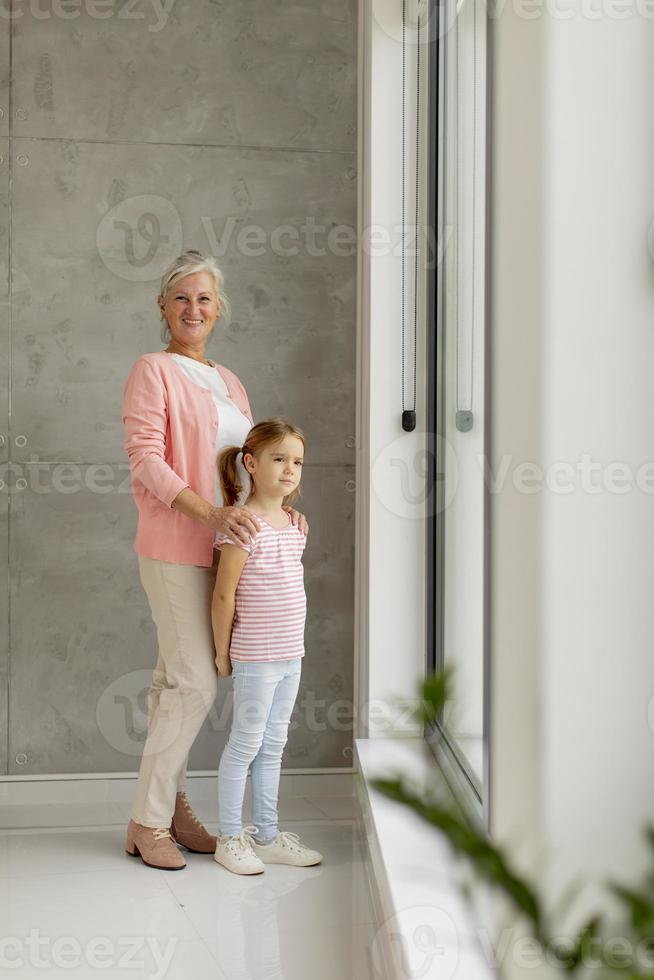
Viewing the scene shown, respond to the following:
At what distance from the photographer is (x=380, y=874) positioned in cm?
158

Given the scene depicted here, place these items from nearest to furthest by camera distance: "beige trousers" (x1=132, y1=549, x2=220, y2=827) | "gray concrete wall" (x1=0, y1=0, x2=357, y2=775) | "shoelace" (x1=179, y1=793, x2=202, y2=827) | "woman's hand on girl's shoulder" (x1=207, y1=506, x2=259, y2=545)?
"woman's hand on girl's shoulder" (x1=207, y1=506, x2=259, y2=545) < "beige trousers" (x1=132, y1=549, x2=220, y2=827) < "shoelace" (x1=179, y1=793, x2=202, y2=827) < "gray concrete wall" (x1=0, y1=0, x2=357, y2=775)

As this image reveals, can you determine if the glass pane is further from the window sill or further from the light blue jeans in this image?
the light blue jeans

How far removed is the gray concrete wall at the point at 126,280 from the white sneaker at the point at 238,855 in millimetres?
531

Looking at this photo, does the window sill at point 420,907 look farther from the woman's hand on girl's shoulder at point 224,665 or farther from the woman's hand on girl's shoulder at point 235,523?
the woman's hand on girl's shoulder at point 235,523

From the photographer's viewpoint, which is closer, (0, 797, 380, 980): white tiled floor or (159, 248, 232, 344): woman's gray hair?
(0, 797, 380, 980): white tiled floor

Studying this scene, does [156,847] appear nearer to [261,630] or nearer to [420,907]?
[261,630]

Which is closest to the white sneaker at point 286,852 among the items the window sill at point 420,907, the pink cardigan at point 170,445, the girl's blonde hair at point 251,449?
the window sill at point 420,907

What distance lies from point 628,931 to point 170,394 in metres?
2.20

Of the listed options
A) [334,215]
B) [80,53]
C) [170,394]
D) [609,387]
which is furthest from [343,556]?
[609,387]

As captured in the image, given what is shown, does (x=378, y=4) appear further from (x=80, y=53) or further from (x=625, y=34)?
(x=625, y=34)

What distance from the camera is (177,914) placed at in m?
2.07

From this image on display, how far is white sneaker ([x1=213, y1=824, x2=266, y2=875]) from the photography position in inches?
91.0

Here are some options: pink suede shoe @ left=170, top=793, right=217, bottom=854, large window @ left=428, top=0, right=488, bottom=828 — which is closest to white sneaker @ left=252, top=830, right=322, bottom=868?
pink suede shoe @ left=170, top=793, right=217, bottom=854

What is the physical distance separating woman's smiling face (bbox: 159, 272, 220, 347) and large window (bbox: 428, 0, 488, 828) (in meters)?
0.60
